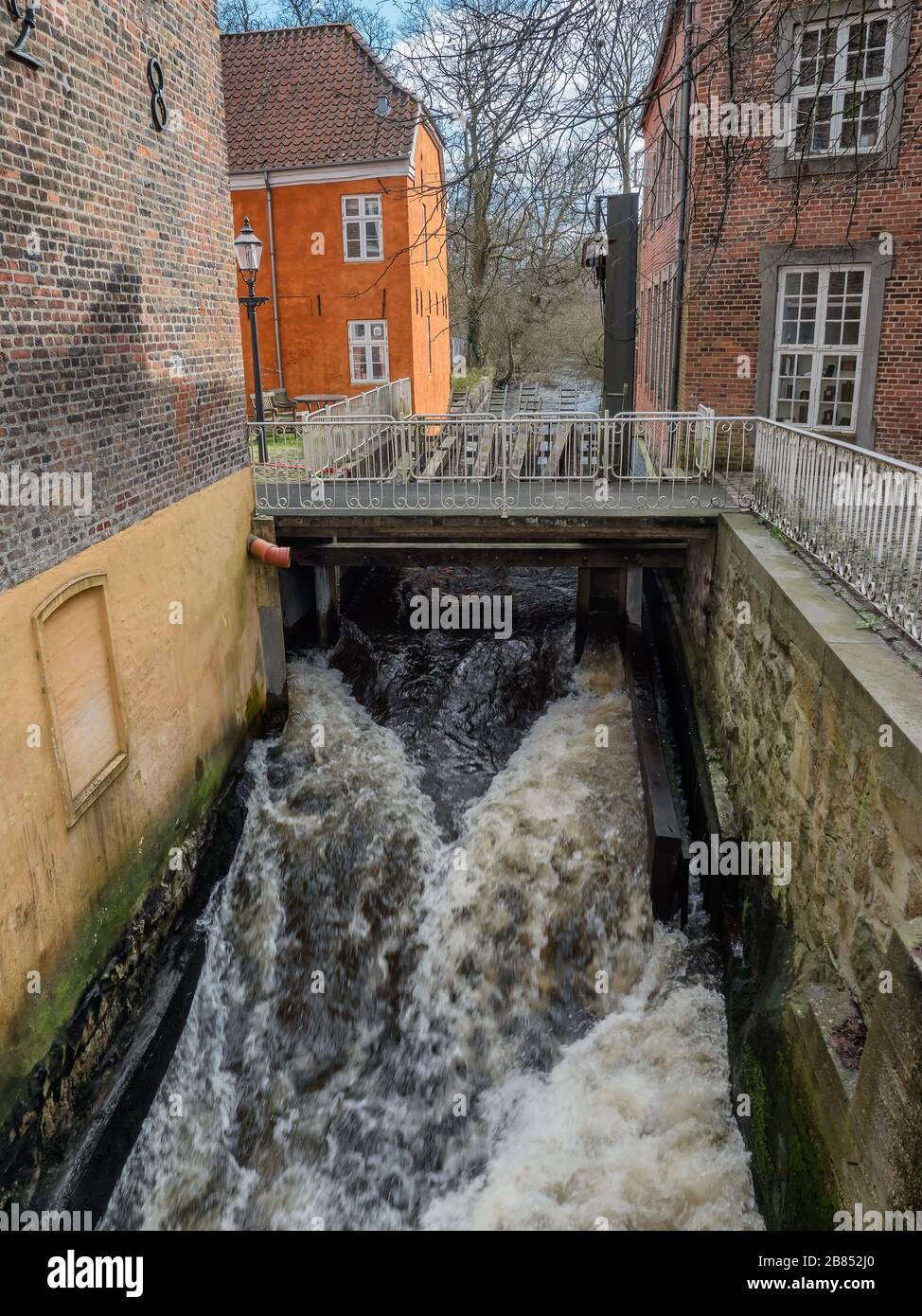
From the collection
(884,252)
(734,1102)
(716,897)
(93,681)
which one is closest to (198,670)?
(93,681)

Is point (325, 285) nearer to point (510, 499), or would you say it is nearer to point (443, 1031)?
point (510, 499)

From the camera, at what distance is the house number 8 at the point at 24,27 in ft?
16.7

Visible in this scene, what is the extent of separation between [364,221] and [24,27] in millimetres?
14536

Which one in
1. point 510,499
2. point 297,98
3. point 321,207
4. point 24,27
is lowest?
point 510,499

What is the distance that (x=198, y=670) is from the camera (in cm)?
838

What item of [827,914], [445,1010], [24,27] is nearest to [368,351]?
[24,27]

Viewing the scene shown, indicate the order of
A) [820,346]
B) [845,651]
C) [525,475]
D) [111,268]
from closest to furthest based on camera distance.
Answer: [845,651], [111,268], [525,475], [820,346]

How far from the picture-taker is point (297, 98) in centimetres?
1897

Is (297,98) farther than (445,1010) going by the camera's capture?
Yes

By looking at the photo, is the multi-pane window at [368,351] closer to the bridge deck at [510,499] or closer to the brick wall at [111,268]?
the bridge deck at [510,499]

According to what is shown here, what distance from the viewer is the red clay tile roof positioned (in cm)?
1825

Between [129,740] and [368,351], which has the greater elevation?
[368,351]

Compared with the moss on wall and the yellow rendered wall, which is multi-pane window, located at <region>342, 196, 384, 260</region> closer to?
the yellow rendered wall

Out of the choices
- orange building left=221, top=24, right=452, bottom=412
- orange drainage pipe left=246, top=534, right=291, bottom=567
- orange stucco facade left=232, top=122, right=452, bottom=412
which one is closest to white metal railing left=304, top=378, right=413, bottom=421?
orange stucco facade left=232, top=122, right=452, bottom=412
